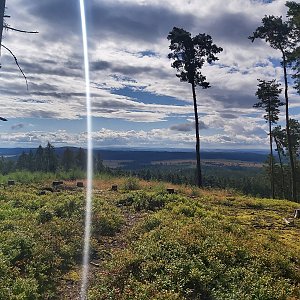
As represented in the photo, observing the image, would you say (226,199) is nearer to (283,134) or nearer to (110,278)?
(110,278)

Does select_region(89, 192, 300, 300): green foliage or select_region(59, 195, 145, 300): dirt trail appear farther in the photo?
select_region(59, 195, 145, 300): dirt trail

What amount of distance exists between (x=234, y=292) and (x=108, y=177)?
2295 cm

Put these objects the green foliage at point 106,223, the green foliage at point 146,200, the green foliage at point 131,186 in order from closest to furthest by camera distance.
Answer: the green foliage at point 106,223 < the green foliage at point 146,200 < the green foliage at point 131,186

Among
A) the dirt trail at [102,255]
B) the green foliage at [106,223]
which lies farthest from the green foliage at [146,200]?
the green foliage at [106,223]

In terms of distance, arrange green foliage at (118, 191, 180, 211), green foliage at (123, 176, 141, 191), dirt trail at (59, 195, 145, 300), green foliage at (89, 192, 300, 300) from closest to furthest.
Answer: green foliage at (89, 192, 300, 300)
dirt trail at (59, 195, 145, 300)
green foliage at (118, 191, 180, 211)
green foliage at (123, 176, 141, 191)

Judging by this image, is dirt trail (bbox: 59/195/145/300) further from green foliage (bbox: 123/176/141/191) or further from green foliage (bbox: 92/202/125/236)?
green foliage (bbox: 123/176/141/191)

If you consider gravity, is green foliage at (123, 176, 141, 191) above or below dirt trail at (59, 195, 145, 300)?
above

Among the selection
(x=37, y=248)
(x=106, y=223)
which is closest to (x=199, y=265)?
(x=37, y=248)

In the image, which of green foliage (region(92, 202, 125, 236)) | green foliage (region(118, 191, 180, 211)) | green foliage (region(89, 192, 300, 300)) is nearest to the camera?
green foliage (region(89, 192, 300, 300))

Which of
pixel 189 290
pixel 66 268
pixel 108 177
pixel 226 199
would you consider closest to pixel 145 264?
pixel 189 290

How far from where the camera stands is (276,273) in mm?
8508

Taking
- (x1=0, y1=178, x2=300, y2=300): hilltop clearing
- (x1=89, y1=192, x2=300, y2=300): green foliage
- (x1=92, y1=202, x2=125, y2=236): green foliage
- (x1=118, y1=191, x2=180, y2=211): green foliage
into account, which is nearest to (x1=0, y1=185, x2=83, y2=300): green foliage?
(x1=0, y1=178, x2=300, y2=300): hilltop clearing

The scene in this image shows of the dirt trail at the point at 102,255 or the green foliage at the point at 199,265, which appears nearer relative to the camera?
the green foliage at the point at 199,265

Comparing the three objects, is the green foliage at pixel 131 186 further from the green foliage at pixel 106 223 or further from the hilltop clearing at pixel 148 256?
the green foliage at pixel 106 223
